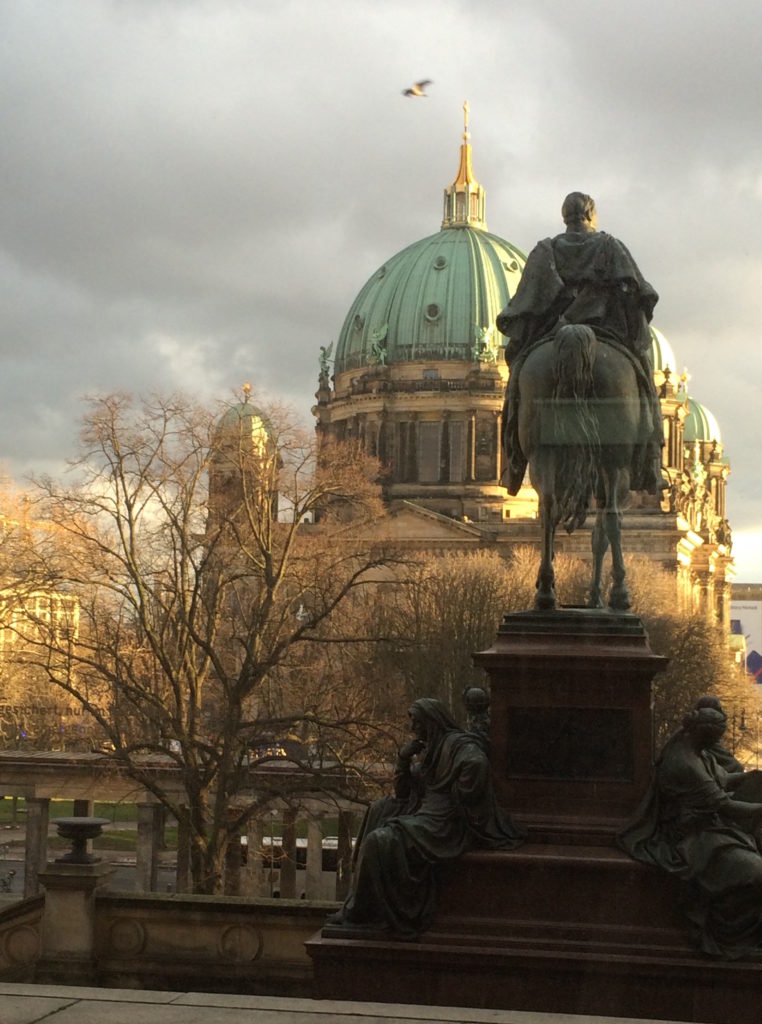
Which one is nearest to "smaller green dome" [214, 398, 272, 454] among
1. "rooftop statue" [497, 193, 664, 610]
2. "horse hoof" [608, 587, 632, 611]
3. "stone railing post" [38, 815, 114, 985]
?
"stone railing post" [38, 815, 114, 985]

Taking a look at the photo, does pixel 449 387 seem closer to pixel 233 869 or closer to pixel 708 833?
pixel 233 869

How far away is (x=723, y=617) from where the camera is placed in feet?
379

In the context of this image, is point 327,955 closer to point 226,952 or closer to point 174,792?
point 226,952

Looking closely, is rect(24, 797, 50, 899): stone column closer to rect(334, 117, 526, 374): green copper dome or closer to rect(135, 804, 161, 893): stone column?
rect(135, 804, 161, 893): stone column

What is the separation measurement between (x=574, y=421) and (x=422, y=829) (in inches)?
139

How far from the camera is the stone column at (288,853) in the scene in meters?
33.4

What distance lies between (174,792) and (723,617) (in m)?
84.6

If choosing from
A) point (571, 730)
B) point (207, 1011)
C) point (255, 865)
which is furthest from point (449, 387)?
point (207, 1011)

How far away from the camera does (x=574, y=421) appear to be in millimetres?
13625

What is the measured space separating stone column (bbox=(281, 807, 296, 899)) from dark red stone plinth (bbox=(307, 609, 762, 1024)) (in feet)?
62.8

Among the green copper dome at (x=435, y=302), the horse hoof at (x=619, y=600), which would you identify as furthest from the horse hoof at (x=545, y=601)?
the green copper dome at (x=435, y=302)

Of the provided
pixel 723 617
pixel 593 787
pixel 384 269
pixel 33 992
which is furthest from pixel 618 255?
pixel 384 269

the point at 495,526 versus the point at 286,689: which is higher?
the point at 495,526

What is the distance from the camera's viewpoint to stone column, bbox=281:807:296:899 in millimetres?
33406
